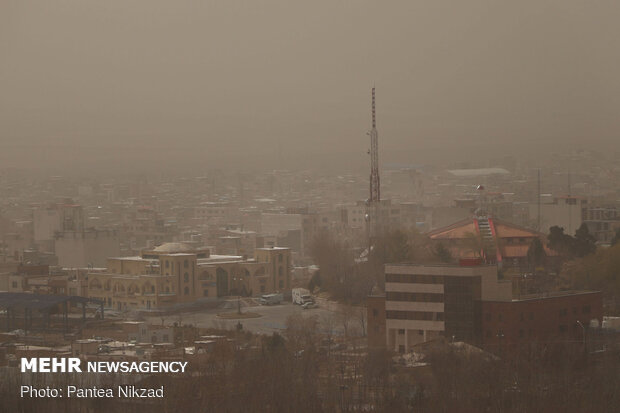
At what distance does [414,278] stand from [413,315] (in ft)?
1.06

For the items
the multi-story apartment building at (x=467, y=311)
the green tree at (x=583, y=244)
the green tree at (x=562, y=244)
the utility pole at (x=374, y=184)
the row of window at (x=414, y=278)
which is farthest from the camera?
the utility pole at (x=374, y=184)

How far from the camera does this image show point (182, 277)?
1556cm

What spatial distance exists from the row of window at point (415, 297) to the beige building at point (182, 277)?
210 inches

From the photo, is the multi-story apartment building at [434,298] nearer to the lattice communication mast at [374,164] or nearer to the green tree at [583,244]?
the green tree at [583,244]

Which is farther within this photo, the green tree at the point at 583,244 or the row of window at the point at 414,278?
the green tree at the point at 583,244

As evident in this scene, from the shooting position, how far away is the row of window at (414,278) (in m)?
10.0

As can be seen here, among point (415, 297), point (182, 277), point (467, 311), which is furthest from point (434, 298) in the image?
point (182, 277)

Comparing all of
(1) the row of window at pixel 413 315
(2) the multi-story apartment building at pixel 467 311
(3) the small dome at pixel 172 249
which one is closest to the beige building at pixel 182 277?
(3) the small dome at pixel 172 249

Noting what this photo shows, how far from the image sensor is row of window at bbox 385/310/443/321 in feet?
33.0

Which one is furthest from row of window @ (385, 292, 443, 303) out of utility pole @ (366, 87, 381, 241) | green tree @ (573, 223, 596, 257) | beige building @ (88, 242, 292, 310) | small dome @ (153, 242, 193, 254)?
utility pole @ (366, 87, 381, 241)

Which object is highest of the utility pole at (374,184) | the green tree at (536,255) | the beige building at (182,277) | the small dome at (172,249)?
the utility pole at (374,184)

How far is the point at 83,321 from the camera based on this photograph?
1243 cm

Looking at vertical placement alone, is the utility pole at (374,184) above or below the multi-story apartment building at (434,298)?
above

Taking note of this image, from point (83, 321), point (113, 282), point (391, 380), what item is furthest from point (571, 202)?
point (391, 380)
